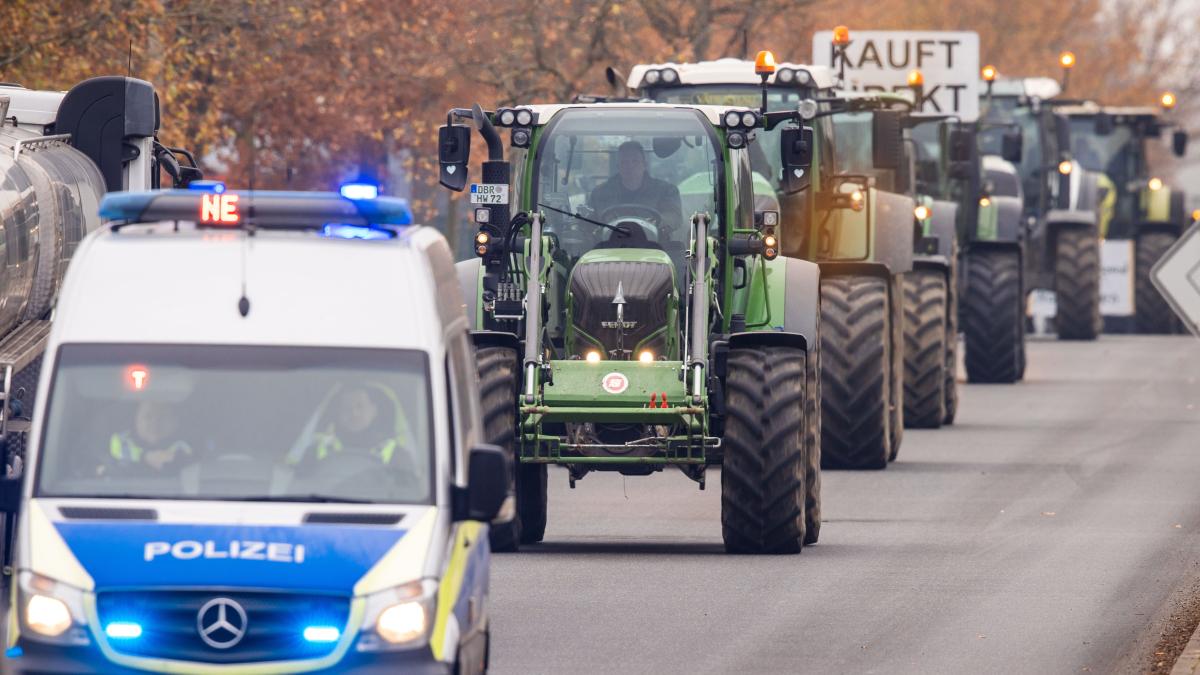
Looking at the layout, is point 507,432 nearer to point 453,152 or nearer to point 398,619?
point 453,152

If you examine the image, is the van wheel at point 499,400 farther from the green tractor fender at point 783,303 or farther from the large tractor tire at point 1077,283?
the large tractor tire at point 1077,283

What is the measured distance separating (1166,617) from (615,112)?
16.9 ft

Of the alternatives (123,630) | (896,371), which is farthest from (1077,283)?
(123,630)

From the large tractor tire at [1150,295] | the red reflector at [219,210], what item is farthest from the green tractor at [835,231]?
the large tractor tire at [1150,295]

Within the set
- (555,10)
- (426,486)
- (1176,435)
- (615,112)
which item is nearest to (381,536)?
(426,486)

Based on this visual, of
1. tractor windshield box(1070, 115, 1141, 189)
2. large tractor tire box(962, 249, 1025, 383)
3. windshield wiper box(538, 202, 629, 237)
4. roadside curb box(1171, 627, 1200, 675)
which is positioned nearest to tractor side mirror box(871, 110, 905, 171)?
windshield wiper box(538, 202, 629, 237)

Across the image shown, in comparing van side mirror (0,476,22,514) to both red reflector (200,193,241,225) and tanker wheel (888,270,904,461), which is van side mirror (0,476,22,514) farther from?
tanker wheel (888,270,904,461)

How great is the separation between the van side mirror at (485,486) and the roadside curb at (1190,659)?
361 centimetres

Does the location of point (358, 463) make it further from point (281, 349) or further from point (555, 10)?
point (555, 10)

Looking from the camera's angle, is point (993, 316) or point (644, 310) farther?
point (993, 316)

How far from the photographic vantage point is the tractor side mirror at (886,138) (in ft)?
73.9

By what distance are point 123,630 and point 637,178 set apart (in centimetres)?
875

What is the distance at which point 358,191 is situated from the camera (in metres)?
10.4

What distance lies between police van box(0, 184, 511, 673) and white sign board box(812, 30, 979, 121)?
2117 centimetres
